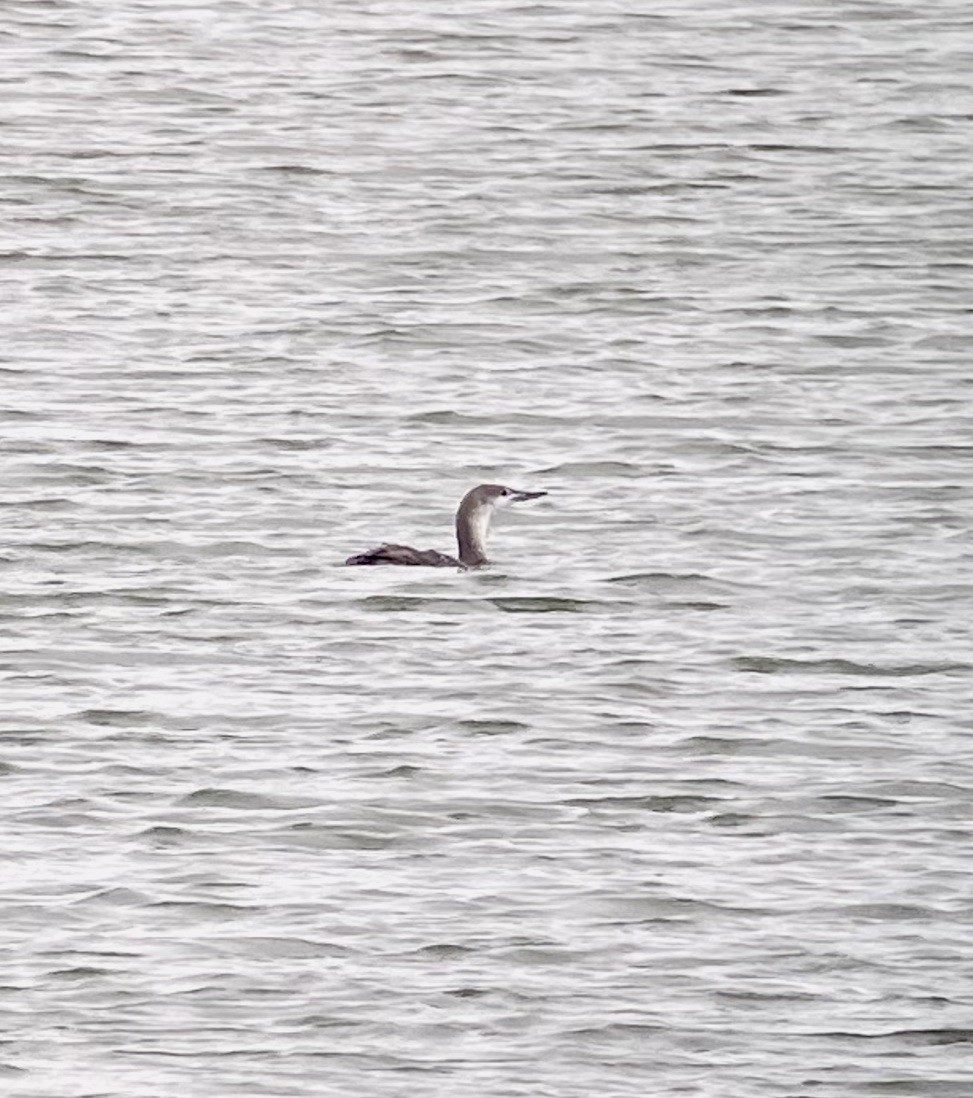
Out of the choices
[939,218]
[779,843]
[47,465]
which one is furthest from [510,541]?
[939,218]

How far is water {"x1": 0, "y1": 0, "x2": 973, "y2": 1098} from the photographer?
1023 cm

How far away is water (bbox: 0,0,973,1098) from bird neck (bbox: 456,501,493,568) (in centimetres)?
25

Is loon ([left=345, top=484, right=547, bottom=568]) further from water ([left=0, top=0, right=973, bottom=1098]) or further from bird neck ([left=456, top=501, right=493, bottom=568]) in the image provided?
water ([left=0, top=0, right=973, bottom=1098])

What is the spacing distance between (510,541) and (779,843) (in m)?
4.30

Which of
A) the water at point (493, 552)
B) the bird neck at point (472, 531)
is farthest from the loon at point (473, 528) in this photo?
the water at point (493, 552)

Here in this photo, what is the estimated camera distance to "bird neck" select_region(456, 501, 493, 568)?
15.0m

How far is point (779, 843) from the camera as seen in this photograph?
454 inches

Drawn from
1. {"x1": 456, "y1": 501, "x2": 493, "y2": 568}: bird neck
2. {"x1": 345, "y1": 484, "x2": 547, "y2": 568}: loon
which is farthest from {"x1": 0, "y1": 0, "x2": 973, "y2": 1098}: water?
{"x1": 456, "y1": 501, "x2": 493, "y2": 568}: bird neck

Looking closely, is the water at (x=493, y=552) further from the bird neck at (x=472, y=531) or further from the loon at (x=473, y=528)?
the bird neck at (x=472, y=531)

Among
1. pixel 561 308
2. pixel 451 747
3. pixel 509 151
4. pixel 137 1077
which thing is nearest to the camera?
pixel 137 1077

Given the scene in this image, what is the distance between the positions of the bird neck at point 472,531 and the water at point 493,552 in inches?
9.8

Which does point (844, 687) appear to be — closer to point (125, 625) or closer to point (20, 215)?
point (125, 625)

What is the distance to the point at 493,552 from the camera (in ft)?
50.8

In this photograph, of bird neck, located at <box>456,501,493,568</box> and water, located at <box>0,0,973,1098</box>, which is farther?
bird neck, located at <box>456,501,493,568</box>
